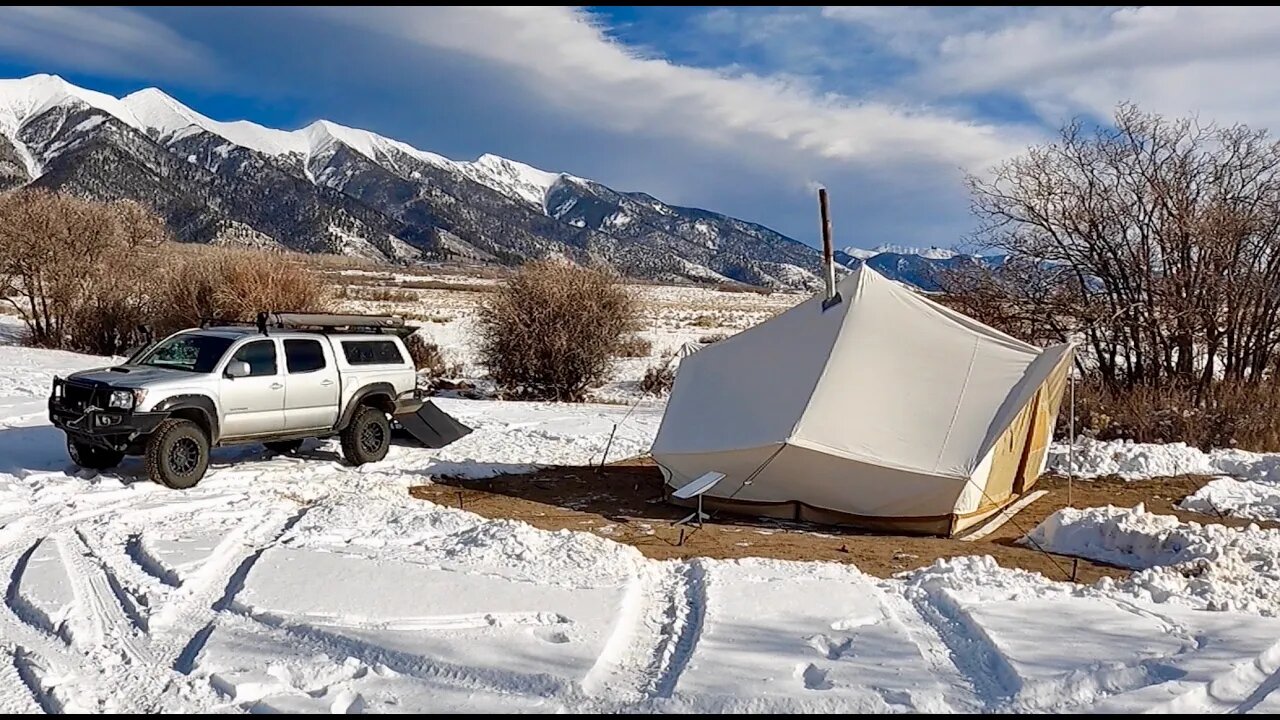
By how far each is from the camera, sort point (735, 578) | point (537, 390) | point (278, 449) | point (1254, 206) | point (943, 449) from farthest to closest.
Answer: point (537, 390) → point (1254, 206) → point (278, 449) → point (943, 449) → point (735, 578)

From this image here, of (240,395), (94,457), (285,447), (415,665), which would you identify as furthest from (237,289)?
(415,665)

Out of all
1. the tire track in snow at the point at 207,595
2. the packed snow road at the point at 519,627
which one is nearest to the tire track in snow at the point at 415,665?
the packed snow road at the point at 519,627

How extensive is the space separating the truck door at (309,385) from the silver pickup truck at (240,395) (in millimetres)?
13

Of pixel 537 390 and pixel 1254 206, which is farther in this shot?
pixel 537 390

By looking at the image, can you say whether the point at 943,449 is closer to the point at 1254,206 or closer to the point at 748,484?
the point at 748,484

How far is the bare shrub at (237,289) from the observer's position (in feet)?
77.5

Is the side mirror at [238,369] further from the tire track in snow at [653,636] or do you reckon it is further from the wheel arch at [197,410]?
the tire track in snow at [653,636]

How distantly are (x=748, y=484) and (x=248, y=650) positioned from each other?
5.90 meters

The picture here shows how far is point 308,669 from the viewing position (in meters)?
5.43

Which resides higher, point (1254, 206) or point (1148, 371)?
point (1254, 206)

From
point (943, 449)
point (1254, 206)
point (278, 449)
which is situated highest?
point (1254, 206)

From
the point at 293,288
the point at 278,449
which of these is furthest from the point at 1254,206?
the point at 293,288

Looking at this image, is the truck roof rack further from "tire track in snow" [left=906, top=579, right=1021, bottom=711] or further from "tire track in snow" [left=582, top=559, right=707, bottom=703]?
"tire track in snow" [left=906, top=579, right=1021, bottom=711]

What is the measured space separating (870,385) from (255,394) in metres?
7.46
